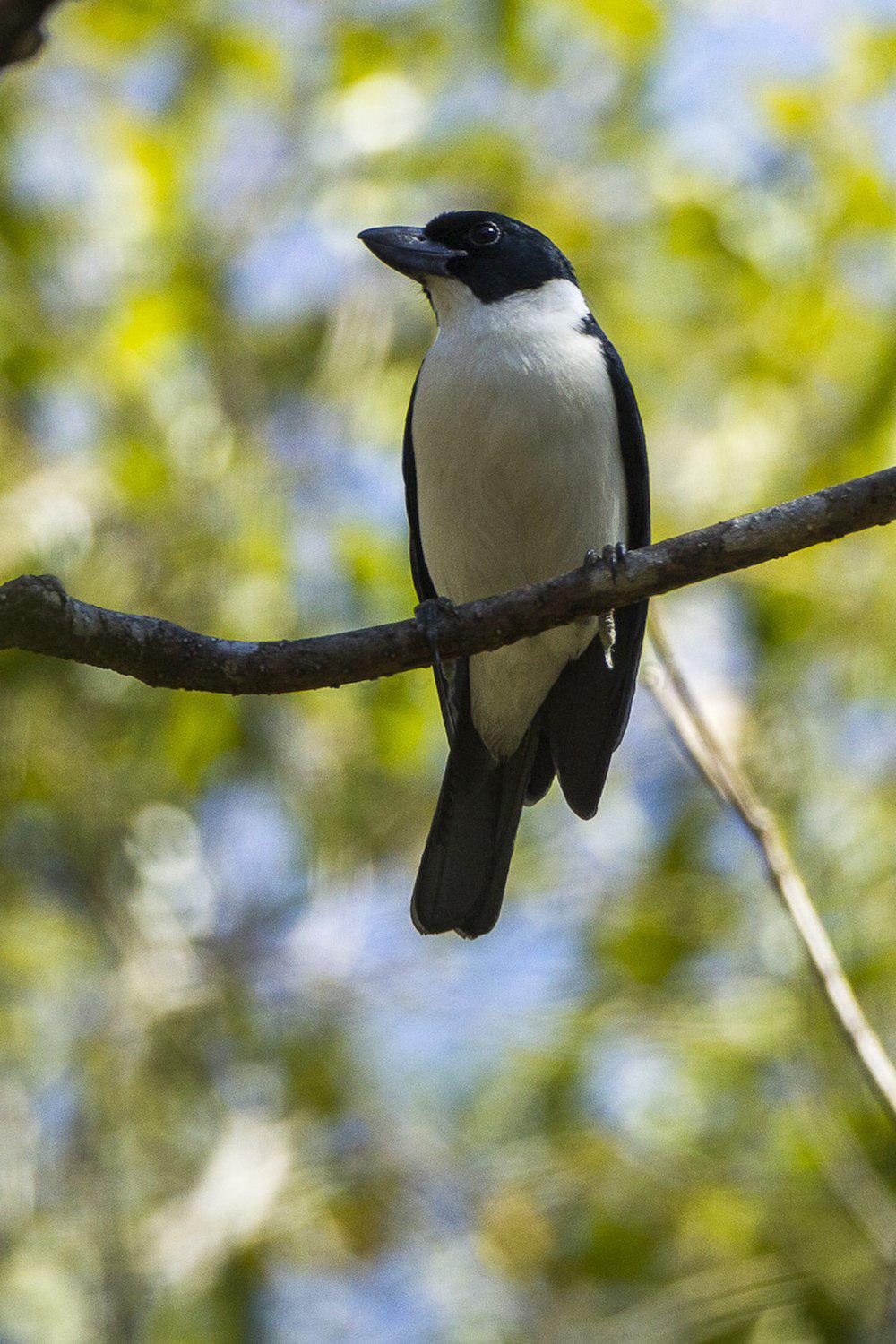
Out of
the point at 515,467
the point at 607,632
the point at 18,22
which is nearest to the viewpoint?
the point at 18,22

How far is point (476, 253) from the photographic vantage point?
4.50 m

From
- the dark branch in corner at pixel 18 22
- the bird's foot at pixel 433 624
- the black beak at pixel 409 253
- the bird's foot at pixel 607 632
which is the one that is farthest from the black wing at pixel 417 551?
the dark branch in corner at pixel 18 22

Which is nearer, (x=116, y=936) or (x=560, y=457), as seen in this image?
(x=560, y=457)

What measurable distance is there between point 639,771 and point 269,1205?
6.66 feet

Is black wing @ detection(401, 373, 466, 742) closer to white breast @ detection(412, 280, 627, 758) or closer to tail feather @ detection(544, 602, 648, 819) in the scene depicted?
white breast @ detection(412, 280, 627, 758)

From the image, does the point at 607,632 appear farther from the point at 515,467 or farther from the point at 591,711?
the point at 515,467

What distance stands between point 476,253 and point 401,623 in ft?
5.61

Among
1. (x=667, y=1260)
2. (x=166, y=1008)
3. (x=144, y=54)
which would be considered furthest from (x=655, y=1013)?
(x=144, y=54)

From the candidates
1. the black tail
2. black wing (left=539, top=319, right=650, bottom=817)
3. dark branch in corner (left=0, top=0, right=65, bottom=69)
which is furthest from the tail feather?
dark branch in corner (left=0, top=0, right=65, bottom=69)

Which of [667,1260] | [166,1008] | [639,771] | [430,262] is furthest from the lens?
[639,771]

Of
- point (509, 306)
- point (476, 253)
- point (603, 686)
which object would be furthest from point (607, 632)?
point (476, 253)

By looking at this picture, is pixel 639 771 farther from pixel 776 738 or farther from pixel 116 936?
pixel 116 936

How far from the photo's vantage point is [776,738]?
5.30 meters

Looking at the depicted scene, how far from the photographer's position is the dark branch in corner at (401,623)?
2887mm
